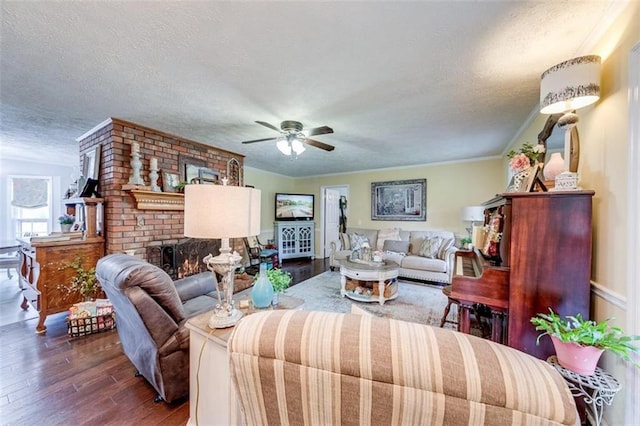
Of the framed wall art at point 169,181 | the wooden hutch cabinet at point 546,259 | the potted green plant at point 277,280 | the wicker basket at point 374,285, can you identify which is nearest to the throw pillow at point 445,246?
the wicker basket at point 374,285

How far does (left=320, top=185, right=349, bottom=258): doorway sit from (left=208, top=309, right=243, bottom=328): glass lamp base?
545 cm

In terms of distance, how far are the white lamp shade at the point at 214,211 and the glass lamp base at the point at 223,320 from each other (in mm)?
444

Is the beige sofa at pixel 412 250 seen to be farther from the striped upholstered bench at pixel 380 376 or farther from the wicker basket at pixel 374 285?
the striped upholstered bench at pixel 380 376

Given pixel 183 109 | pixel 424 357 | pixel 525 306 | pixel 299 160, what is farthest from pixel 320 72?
pixel 299 160

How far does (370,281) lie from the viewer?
3.52 metres

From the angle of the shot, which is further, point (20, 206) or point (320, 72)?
point (20, 206)

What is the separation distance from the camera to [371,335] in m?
0.58

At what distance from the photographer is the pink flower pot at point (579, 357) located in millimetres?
1127

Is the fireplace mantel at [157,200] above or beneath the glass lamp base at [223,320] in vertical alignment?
above

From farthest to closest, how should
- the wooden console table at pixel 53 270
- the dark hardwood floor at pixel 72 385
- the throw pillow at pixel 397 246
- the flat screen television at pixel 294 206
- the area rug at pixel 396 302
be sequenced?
the flat screen television at pixel 294 206
the throw pillow at pixel 397 246
the area rug at pixel 396 302
the wooden console table at pixel 53 270
the dark hardwood floor at pixel 72 385

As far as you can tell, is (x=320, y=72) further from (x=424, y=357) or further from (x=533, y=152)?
(x=424, y=357)

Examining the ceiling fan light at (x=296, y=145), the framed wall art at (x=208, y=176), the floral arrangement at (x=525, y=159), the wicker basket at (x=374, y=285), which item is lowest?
the wicker basket at (x=374, y=285)

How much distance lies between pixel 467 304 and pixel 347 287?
1.99 meters

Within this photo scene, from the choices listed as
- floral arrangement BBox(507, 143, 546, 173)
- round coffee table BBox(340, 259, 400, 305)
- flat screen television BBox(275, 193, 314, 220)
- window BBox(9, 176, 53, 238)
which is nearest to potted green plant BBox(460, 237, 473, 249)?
round coffee table BBox(340, 259, 400, 305)
